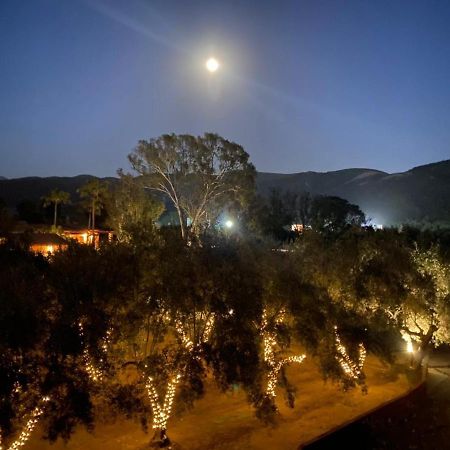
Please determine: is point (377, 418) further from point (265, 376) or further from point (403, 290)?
point (265, 376)

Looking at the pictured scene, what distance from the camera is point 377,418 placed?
53.6 ft

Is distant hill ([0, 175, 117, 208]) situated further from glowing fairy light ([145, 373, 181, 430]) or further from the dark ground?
glowing fairy light ([145, 373, 181, 430])

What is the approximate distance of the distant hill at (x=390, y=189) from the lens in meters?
84.9

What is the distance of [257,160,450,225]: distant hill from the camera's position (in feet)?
278

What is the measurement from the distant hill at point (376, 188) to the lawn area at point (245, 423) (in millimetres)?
52412

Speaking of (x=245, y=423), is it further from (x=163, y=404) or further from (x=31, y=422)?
(x=31, y=422)

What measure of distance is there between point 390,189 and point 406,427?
301 feet

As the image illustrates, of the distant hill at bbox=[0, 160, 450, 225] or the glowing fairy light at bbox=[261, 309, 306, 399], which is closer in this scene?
the glowing fairy light at bbox=[261, 309, 306, 399]

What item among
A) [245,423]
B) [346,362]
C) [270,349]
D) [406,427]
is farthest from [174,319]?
[406,427]

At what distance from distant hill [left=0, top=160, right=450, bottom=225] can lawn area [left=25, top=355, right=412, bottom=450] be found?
52.4 meters

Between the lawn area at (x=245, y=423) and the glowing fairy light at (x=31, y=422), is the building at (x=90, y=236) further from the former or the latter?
the glowing fairy light at (x=31, y=422)

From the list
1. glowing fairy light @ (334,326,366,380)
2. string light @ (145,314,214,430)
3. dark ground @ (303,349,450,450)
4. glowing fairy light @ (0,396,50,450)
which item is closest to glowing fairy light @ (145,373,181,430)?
string light @ (145,314,214,430)

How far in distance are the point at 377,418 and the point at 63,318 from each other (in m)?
11.1

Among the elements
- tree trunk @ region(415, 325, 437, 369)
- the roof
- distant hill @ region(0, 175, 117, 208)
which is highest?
distant hill @ region(0, 175, 117, 208)
